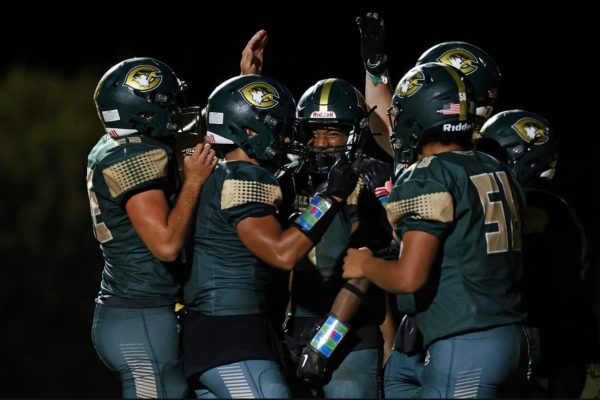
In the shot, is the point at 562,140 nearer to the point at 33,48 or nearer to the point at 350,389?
the point at 350,389

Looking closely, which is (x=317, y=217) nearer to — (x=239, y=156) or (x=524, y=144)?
(x=239, y=156)

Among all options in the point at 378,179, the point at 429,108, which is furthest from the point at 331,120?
the point at 429,108

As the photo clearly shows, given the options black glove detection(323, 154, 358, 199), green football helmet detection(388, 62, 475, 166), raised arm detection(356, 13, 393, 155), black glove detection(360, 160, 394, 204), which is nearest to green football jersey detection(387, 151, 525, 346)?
green football helmet detection(388, 62, 475, 166)

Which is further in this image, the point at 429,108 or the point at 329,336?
the point at 329,336

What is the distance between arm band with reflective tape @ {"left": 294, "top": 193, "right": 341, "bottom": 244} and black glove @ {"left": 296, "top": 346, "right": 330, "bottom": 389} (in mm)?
415

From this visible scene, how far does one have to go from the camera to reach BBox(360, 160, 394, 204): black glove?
3559 millimetres

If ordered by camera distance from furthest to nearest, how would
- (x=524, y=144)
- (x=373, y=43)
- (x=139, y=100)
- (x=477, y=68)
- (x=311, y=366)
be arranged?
(x=373, y=43) → (x=477, y=68) → (x=524, y=144) → (x=139, y=100) → (x=311, y=366)

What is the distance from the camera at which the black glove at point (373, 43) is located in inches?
165

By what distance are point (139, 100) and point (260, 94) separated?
42cm

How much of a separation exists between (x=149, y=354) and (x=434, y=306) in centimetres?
93

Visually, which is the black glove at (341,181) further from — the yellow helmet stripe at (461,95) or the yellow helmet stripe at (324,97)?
the yellow helmet stripe at (324,97)

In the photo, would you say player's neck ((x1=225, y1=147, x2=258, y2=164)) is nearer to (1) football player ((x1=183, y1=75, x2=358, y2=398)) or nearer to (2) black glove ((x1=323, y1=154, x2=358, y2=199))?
(1) football player ((x1=183, y1=75, x2=358, y2=398))

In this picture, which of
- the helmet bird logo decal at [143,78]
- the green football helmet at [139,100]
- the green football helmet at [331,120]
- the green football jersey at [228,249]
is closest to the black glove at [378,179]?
the green football helmet at [331,120]

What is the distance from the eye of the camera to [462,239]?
2.94 meters
